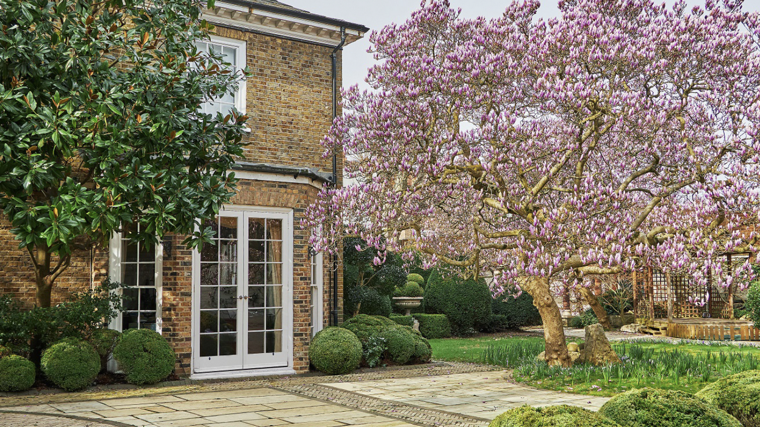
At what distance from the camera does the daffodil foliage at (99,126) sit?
231 inches

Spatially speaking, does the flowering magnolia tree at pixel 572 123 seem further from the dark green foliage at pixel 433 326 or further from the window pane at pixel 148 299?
the dark green foliage at pixel 433 326

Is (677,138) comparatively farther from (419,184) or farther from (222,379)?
(222,379)

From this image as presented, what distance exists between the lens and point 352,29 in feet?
43.5

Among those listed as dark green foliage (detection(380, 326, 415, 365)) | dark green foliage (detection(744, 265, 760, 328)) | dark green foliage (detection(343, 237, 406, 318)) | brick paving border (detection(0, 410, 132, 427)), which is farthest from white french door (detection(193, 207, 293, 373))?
dark green foliage (detection(744, 265, 760, 328))

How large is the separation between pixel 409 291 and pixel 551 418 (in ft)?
55.1

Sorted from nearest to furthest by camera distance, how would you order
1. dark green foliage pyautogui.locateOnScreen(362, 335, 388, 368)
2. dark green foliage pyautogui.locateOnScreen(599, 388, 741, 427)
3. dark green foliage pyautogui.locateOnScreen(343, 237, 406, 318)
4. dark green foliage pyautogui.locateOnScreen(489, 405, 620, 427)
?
dark green foliage pyautogui.locateOnScreen(489, 405, 620, 427) < dark green foliage pyautogui.locateOnScreen(599, 388, 741, 427) < dark green foliage pyautogui.locateOnScreen(362, 335, 388, 368) < dark green foliage pyautogui.locateOnScreen(343, 237, 406, 318)

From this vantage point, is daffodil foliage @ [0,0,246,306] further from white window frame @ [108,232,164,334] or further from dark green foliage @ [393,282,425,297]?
dark green foliage @ [393,282,425,297]

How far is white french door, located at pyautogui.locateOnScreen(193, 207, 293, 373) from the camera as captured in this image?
10.6 metres

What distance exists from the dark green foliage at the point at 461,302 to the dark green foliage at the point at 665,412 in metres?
14.5

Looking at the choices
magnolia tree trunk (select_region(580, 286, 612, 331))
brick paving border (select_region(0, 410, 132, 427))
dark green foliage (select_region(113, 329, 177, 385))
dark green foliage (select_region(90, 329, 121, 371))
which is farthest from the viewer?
magnolia tree trunk (select_region(580, 286, 612, 331))

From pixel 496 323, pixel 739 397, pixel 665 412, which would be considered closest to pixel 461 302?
pixel 496 323

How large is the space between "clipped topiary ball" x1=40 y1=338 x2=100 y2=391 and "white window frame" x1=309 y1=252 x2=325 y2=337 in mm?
4005

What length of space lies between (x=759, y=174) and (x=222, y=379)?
815cm

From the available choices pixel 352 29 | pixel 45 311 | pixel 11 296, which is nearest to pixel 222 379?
pixel 45 311
